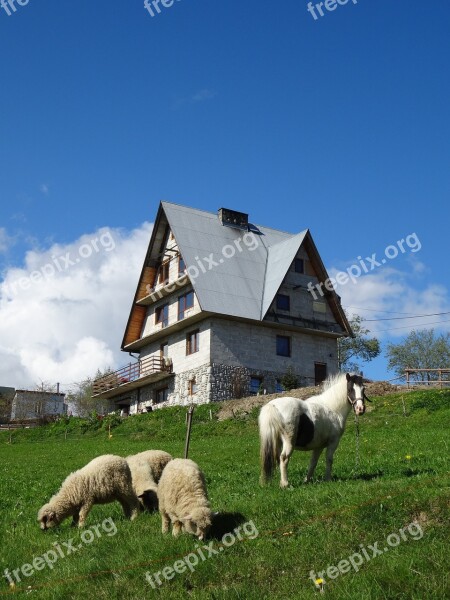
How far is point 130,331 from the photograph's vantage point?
53750mm

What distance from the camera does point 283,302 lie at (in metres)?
48.0

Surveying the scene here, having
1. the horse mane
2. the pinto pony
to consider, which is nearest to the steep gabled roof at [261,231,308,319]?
the horse mane

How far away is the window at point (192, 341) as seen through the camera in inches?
1832

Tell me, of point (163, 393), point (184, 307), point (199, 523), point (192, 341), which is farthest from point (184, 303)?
point (199, 523)

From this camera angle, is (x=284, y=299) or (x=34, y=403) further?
(x=34, y=403)

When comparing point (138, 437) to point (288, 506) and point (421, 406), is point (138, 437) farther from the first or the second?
point (288, 506)

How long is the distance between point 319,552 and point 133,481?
5044 millimetres

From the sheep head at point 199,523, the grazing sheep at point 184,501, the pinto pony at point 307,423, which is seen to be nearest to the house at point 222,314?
the pinto pony at point 307,423

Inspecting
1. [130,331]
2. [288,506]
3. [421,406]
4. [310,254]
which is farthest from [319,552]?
[130,331]

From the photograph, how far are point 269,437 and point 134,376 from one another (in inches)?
1538

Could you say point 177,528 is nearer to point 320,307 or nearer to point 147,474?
point 147,474

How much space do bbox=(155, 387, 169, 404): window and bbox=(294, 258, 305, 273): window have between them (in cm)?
1250

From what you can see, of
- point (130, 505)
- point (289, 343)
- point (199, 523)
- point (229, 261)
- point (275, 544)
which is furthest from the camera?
point (229, 261)

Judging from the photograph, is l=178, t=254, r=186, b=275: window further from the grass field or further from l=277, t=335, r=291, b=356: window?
the grass field
